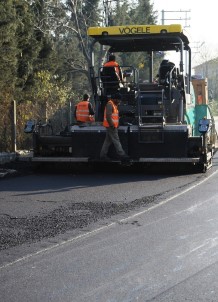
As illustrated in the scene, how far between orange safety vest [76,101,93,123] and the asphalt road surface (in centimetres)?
419

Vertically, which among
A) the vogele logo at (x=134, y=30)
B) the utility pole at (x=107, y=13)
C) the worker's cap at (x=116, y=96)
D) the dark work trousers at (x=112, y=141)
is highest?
the utility pole at (x=107, y=13)

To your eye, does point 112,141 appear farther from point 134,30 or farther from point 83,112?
point 134,30

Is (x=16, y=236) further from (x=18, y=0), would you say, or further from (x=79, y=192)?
(x=18, y=0)

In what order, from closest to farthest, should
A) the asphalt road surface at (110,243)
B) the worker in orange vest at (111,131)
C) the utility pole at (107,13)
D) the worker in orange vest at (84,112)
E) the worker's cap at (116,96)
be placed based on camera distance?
the asphalt road surface at (110,243) < the worker in orange vest at (111,131) < the worker's cap at (116,96) < the worker in orange vest at (84,112) < the utility pole at (107,13)

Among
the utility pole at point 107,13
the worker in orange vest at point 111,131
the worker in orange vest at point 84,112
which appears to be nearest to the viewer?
the worker in orange vest at point 111,131

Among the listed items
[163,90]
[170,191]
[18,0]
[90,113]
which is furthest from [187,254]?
[18,0]

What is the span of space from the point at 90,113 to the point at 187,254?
962 cm

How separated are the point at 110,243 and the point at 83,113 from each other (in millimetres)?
9106

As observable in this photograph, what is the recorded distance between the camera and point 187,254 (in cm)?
658

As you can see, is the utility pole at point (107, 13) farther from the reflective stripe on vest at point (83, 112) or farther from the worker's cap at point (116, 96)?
the worker's cap at point (116, 96)

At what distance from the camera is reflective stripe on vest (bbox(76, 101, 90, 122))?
625 inches

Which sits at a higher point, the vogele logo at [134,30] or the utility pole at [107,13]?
the utility pole at [107,13]

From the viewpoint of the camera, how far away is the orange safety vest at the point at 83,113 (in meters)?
15.9

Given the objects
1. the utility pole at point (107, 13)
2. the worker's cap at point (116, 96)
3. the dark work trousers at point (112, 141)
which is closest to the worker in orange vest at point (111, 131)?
the dark work trousers at point (112, 141)
